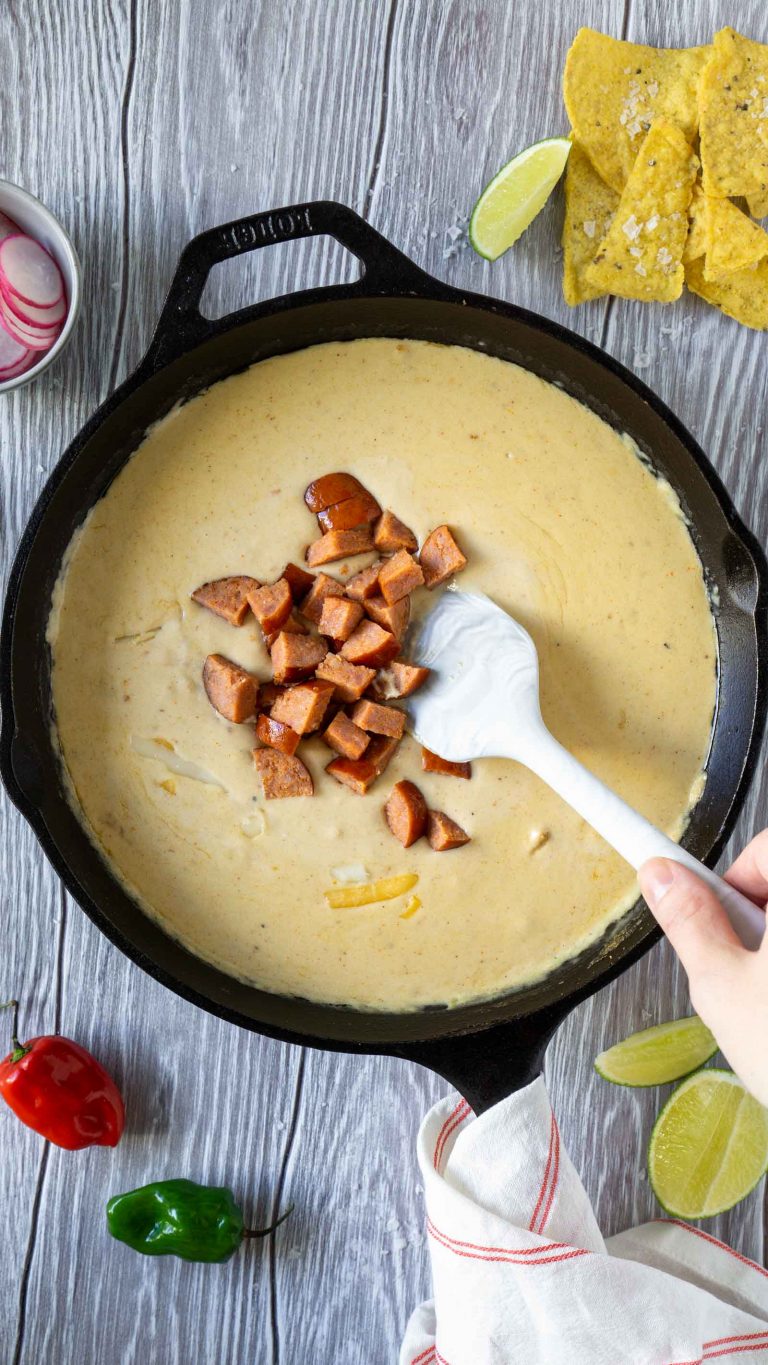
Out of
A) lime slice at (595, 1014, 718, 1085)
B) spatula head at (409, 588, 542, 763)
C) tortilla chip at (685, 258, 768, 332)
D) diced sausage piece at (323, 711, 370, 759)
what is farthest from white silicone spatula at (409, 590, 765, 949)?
tortilla chip at (685, 258, 768, 332)

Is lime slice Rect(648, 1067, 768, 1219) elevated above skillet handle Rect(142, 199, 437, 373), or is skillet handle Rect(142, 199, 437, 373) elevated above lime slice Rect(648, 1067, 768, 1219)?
skillet handle Rect(142, 199, 437, 373)

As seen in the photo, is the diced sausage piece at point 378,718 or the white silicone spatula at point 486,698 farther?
the diced sausage piece at point 378,718

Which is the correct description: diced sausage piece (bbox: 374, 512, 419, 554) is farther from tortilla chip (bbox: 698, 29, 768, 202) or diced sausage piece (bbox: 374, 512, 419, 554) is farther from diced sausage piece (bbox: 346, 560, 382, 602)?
tortilla chip (bbox: 698, 29, 768, 202)

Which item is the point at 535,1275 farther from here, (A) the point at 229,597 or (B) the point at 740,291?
(B) the point at 740,291

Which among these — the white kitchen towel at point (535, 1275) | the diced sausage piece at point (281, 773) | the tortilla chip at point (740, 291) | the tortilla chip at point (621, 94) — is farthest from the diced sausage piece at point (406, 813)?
the tortilla chip at point (621, 94)

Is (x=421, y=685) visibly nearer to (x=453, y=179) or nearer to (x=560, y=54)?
(x=453, y=179)

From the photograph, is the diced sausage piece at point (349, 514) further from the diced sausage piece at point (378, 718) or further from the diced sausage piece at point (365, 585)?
the diced sausage piece at point (378, 718)
